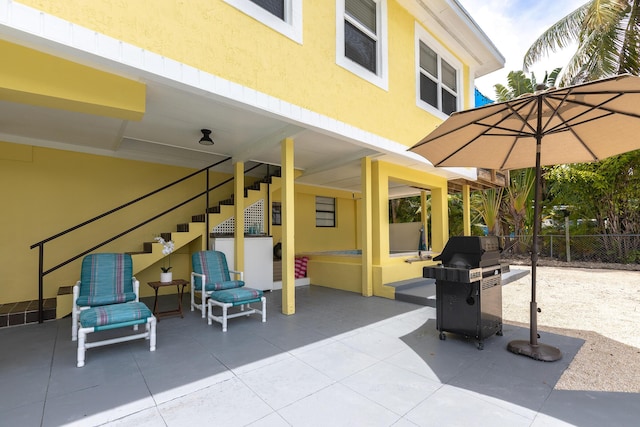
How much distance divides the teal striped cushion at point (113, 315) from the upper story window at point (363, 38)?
467 cm

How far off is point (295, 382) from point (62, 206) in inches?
235

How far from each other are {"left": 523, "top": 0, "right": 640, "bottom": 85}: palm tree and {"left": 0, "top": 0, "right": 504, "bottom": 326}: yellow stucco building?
4096mm

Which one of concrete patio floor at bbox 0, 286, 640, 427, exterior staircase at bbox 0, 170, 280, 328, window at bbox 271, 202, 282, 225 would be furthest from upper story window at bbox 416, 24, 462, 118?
concrete patio floor at bbox 0, 286, 640, 427

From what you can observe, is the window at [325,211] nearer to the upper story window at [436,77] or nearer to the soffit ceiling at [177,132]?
the soffit ceiling at [177,132]

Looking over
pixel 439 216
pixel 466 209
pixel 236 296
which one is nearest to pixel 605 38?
pixel 466 209

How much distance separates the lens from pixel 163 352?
11.6 feet

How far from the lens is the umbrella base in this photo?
321 centimetres

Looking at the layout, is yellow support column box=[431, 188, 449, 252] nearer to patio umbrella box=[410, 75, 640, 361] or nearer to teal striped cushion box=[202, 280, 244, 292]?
patio umbrella box=[410, 75, 640, 361]

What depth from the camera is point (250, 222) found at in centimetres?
748

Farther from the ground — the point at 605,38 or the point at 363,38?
the point at 605,38

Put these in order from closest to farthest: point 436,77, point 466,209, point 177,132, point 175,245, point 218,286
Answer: point 218,286 → point 177,132 → point 175,245 → point 436,77 → point 466,209

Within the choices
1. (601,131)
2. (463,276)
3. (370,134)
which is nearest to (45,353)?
(463,276)

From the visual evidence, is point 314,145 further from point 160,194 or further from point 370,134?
point 160,194

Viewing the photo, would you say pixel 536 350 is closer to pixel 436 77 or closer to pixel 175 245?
pixel 175 245
